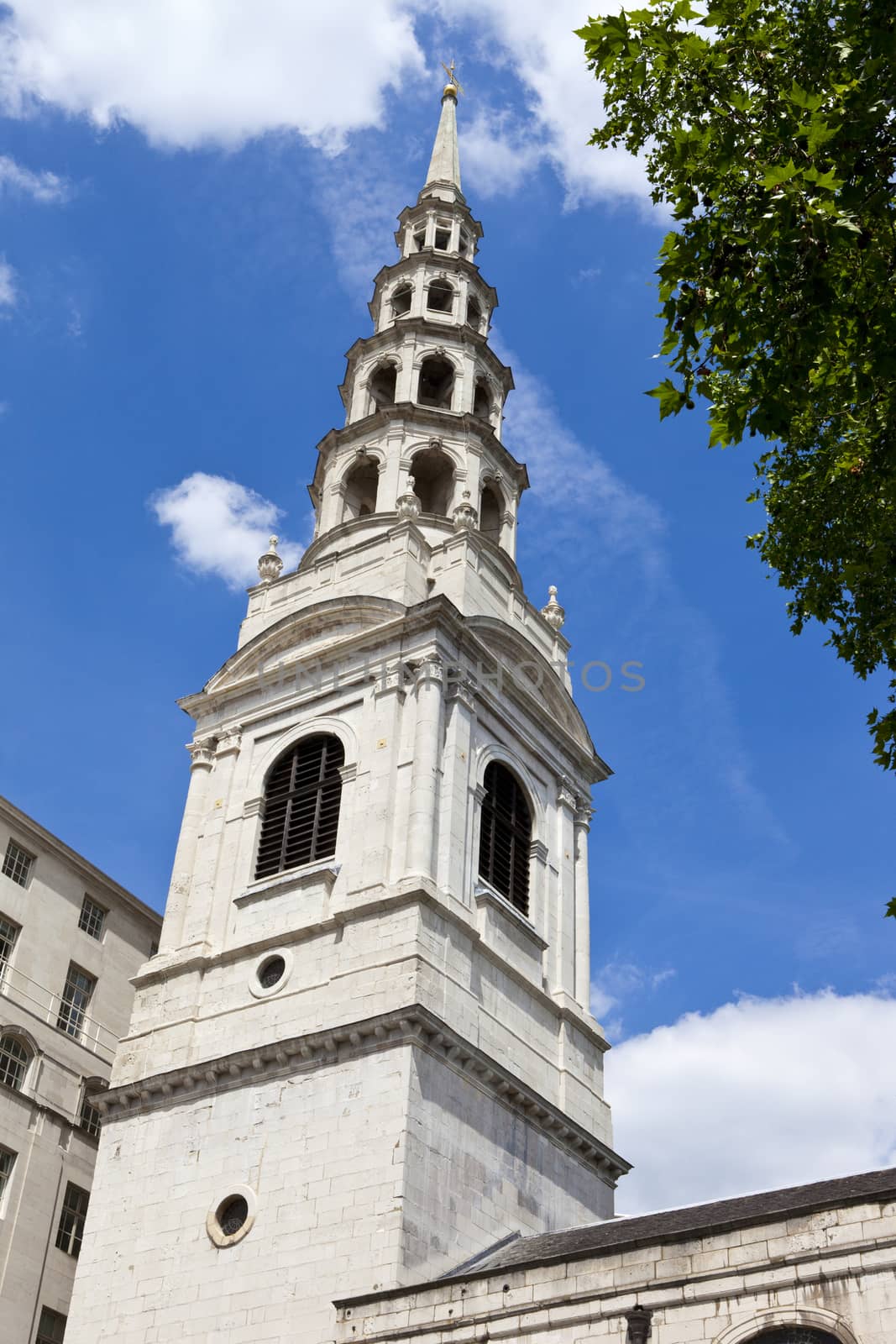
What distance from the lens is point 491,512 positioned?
44.5m

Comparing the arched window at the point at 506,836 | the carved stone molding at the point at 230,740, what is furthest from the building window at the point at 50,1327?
the arched window at the point at 506,836

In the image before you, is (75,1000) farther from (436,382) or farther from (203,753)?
(436,382)

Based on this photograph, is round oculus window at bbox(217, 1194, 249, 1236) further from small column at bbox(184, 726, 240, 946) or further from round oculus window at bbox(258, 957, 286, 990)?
small column at bbox(184, 726, 240, 946)

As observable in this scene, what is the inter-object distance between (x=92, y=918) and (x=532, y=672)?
1333 centimetres

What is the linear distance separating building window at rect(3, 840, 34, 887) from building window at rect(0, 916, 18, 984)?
1.18 meters

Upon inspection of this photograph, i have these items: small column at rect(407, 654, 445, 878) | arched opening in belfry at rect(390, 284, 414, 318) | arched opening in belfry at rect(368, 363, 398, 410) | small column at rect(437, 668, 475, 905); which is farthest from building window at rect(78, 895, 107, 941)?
arched opening in belfry at rect(390, 284, 414, 318)

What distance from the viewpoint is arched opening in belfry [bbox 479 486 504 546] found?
4397 centimetres

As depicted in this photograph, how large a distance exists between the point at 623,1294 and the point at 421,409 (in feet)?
88.4

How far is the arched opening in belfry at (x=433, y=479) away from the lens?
4306cm

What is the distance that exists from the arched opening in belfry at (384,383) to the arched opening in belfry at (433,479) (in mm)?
2816

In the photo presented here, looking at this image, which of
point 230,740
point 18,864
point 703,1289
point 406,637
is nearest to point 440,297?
point 406,637

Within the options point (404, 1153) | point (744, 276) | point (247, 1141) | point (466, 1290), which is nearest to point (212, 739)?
point (247, 1141)

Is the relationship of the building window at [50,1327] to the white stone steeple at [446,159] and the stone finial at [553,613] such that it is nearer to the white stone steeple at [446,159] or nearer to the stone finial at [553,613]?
the stone finial at [553,613]

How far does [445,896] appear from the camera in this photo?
102 ft
